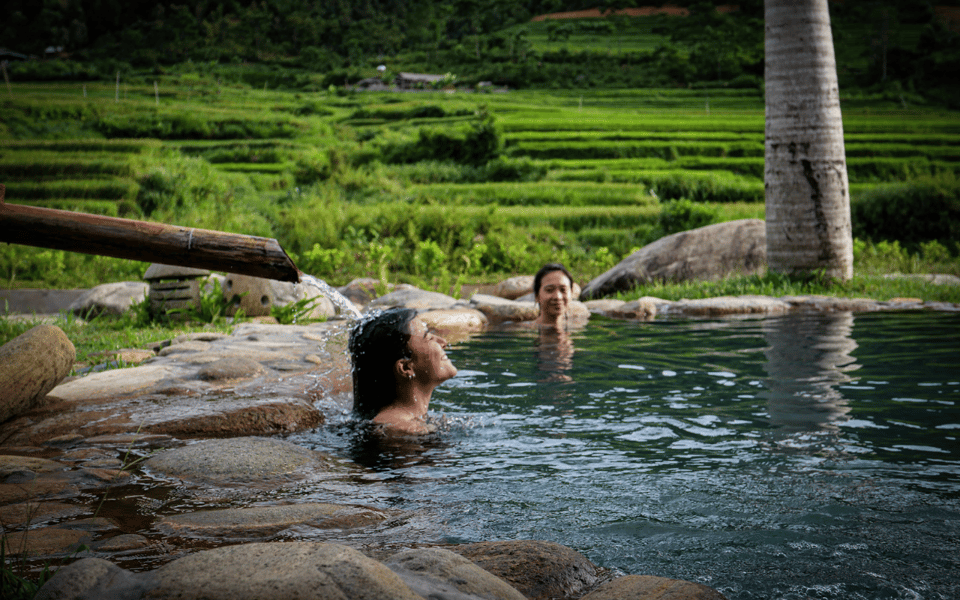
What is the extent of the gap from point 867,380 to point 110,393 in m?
4.92

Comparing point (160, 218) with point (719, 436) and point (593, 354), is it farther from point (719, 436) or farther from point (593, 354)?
point (719, 436)

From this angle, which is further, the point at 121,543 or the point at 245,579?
the point at 121,543

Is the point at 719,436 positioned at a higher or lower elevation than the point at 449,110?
lower

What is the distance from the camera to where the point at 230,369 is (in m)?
4.99

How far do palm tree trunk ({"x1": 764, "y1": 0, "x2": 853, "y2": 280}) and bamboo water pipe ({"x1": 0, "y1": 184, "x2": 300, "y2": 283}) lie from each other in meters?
7.29

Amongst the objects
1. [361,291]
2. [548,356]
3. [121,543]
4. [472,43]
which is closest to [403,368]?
[121,543]

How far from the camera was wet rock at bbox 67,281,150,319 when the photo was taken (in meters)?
8.45

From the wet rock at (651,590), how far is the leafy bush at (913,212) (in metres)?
14.0

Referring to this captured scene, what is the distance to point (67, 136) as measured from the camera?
26.8m

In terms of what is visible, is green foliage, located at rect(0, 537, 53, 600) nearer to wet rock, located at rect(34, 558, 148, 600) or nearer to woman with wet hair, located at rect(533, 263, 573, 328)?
wet rock, located at rect(34, 558, 148, 600)

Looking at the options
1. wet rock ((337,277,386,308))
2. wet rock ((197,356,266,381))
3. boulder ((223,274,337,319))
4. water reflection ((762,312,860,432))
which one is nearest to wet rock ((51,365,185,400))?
wet rock ((197,356,266,381))

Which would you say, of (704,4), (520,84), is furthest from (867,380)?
(704,4)

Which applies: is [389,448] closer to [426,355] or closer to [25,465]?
[426,355]

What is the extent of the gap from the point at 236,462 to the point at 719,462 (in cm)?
224
